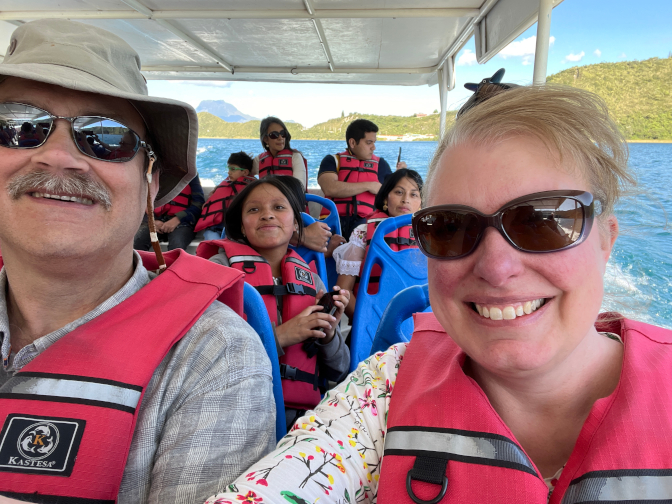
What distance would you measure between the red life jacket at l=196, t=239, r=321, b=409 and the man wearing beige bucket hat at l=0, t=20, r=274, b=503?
860 millimetres

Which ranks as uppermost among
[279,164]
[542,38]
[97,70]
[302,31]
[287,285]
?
[302,31]

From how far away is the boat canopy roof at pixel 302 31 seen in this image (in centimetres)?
429

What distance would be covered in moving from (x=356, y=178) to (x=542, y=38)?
2419 millimetres

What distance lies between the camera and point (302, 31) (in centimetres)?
511

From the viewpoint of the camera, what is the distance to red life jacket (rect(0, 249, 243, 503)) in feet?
2.74

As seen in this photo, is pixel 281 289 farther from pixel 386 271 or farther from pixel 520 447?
pixel 520 447

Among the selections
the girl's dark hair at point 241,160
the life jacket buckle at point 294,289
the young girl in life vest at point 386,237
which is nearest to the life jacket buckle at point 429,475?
the life jacket buckle at point 294,289

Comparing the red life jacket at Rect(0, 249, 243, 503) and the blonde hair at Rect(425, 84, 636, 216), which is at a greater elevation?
the blonde hair at Rect(425, 84, 636, 216)

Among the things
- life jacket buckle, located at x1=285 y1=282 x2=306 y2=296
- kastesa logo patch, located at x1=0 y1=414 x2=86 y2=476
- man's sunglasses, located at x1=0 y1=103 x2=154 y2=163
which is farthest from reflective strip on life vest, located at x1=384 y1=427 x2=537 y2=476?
life jacket buckle, located at x1=285 y1=282 x2=306 y2=296

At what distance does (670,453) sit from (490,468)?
298 millimetres

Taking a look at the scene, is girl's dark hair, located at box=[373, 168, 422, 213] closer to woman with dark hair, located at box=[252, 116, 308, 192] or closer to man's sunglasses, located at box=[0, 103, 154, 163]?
woman with dark hair, located at box=[252, 116, 308, 192]

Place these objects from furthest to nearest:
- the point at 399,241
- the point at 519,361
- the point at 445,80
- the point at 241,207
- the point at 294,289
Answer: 1. the point at 445,80
2. the point at 399,241
3. the point at 241,207
4. the point at 294,289
5. the point at 519,361

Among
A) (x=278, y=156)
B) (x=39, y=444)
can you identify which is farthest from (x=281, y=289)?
(x=278, y=156)

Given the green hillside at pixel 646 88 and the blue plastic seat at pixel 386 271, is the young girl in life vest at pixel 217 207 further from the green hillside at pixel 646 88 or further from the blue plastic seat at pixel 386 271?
the green hillside at pixel 646 88
